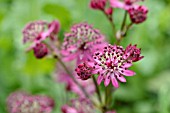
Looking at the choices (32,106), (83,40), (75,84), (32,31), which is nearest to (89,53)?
(83,40)

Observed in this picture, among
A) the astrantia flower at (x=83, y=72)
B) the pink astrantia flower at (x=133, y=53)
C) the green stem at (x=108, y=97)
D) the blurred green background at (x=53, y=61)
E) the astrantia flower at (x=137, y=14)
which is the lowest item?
the blurred green background at (x=53, y=61)

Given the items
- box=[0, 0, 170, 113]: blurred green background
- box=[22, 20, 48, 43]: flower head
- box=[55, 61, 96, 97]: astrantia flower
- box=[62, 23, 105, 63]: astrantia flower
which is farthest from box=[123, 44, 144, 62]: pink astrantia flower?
box=[0, 0, 170, 113]: blurred green background

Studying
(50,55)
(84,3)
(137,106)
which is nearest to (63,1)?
(84,3)

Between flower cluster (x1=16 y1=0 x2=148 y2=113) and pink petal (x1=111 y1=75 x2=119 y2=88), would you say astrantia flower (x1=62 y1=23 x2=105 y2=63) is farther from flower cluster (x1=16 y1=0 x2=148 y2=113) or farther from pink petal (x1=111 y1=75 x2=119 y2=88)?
pink petal (x1=111 y1=75 x2=119 y2=88)

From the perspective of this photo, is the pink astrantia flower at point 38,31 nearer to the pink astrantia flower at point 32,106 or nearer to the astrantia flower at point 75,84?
the pink astrantia flower at point 32,106

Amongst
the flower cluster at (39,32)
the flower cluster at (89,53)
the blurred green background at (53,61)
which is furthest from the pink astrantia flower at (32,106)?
the blurred green background at (53,61)

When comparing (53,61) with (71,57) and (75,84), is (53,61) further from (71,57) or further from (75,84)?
(71,57)

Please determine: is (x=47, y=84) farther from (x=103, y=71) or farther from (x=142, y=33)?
(x=103, y=71)
